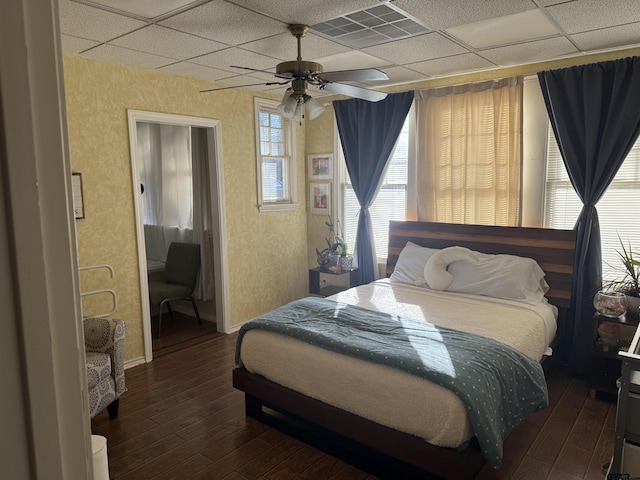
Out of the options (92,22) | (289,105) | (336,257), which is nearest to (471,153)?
(336,257)

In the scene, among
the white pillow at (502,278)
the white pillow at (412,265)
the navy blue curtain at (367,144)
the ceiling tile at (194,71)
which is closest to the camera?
the white pillow at (502,278)

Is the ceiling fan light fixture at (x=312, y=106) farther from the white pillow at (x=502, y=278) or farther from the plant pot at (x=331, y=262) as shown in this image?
the plant pot at (x=331, y=262)

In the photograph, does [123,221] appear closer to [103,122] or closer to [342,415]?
[103,122]

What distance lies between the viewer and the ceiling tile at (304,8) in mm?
2521

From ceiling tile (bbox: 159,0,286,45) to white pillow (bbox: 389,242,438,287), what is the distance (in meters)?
2.40

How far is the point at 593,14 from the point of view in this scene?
2775 mm

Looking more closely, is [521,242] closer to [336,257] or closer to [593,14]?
[593,14]

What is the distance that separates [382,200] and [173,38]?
110 inches

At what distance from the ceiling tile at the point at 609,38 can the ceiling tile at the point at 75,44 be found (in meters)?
3.41

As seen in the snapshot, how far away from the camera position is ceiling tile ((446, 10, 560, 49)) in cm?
285

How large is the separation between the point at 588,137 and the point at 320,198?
115 inches

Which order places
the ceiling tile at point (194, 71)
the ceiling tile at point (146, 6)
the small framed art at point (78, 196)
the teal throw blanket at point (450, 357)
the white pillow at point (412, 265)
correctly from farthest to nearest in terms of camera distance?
1. the white pillow at point (412, 265)
2. the ceiling tile at point (194, 71)
3. the small framed art at point (78, 196)
4. the ceiling tile at point (146, 6)
5. the teal throw blanket at point (450, 357)

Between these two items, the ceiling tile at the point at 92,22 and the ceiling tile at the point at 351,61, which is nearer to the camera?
the ceiling tile at the point at 92,22

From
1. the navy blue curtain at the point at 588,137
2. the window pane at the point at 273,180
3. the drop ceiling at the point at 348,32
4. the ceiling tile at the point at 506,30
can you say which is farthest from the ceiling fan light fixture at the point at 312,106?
the window pane at the point at 273,180
